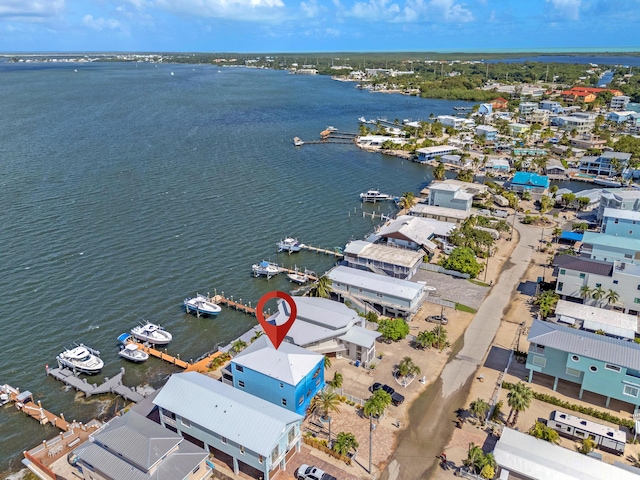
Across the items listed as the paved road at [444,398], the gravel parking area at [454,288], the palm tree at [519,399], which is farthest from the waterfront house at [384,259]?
the palm tree at [519,399]

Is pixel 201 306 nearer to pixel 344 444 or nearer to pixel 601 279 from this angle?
pixel 344 444

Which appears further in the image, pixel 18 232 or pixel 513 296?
pixel 18 232

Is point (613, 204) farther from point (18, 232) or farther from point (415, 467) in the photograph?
point (18, 232)

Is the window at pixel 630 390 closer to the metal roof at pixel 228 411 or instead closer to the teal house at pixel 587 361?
the teal house at pixel 587 361

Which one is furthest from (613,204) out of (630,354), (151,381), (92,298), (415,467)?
(92,298)

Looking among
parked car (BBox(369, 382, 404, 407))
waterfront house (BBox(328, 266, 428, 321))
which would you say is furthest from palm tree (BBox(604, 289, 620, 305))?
parked car (BBox(369, 382, 404, 407))

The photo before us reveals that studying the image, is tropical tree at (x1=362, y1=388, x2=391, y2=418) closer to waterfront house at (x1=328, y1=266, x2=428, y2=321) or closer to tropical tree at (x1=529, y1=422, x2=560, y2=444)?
tropical tree at (x1=529, y1=422, x2=560, y2=444)
